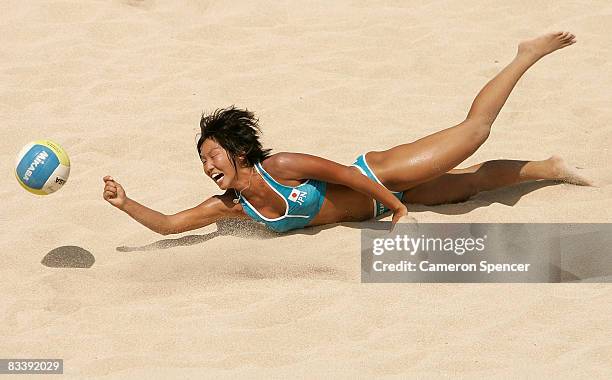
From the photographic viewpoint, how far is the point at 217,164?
5.63 m

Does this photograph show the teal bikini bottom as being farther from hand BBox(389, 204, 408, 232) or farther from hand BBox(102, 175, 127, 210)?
hand BBox(102, 175, 127, 210)

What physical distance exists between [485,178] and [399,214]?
83cm

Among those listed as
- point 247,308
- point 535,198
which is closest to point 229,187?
point 247,308

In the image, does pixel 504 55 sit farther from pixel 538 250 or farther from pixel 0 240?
pixel 0 240

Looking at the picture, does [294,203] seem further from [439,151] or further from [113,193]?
[113,193]

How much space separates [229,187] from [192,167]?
126 centimetres

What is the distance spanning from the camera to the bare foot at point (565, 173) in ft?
20.4

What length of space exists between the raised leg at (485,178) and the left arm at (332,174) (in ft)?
1.51

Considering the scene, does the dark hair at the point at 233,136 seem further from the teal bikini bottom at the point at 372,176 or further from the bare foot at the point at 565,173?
the bare foot at the point at 565,173

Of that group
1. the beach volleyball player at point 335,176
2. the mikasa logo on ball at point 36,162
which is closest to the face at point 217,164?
the beach volleyball player at point 335,176

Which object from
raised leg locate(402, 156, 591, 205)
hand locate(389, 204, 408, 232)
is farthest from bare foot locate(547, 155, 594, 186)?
hand locate(389, 204, 408, 232)

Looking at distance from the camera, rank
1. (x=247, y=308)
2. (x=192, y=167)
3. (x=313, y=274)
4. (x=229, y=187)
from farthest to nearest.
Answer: (x=192, y=167) < (x=229, y=187) < (x=313, y=274) < (x=247, y=308)

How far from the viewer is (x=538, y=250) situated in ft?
17.7

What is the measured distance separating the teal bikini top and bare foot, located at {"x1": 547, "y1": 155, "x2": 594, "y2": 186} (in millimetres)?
1444
